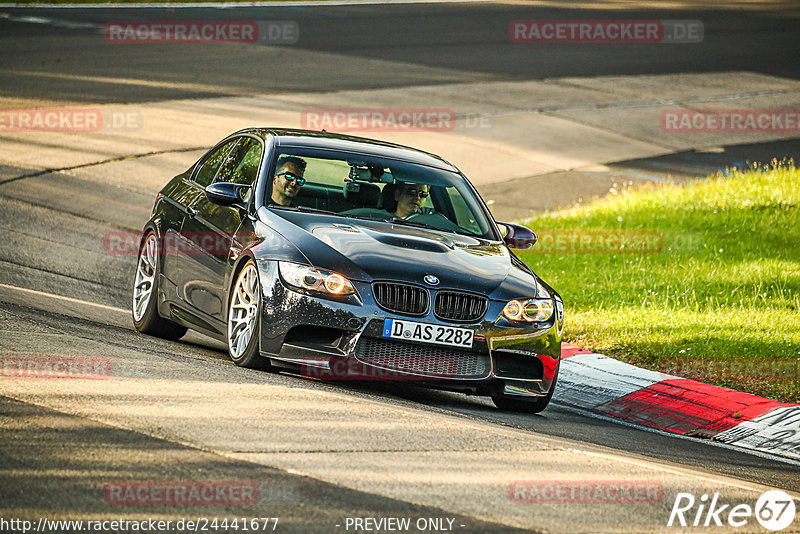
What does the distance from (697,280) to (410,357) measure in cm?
585

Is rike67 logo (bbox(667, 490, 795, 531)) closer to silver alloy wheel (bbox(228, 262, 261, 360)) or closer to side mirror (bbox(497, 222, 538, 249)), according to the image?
silver alloy wheel (bbox(228, 262, 261, 360))

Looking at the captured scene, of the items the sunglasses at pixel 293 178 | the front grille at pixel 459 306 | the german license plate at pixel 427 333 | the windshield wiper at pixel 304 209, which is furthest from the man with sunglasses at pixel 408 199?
the german license plate at pixel 427 333

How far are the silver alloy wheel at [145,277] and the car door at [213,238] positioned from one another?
55 cm

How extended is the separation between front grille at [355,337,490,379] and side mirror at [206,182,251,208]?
174cm

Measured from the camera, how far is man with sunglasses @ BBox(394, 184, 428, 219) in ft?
30.1

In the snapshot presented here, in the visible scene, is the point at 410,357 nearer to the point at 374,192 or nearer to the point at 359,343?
the point at 359,343

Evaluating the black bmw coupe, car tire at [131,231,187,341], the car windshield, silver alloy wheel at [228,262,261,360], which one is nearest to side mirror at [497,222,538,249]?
the black bmw coupe

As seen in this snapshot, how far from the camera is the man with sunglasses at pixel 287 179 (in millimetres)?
8953

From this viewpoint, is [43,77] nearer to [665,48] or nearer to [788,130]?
[788,130]

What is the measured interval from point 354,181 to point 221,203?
98 centimetres

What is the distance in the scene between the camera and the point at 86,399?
6.50m

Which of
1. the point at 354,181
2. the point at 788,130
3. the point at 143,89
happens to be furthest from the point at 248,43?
the point at 354,181

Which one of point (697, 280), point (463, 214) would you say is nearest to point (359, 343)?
point (463, 214)

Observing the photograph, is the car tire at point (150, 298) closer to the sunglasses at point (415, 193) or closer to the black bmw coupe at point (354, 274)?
the black bmw coupe at point (354, 274)
